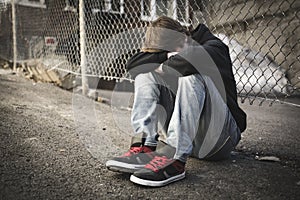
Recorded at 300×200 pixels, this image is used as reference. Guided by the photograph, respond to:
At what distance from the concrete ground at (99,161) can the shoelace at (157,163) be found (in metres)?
0.09

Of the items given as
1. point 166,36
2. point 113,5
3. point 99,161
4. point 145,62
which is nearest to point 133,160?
point 99,161

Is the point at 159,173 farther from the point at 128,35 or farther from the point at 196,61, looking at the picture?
the point at 128,35

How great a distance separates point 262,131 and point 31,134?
5.52 feet

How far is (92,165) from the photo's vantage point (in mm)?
1478

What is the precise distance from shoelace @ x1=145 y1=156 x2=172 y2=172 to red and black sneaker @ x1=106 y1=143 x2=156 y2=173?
5 cm

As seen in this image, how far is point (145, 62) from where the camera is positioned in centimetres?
153

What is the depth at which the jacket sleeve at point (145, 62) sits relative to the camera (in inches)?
59.1

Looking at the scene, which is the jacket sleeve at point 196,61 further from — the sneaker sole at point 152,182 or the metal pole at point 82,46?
the metal pole at point 82,46

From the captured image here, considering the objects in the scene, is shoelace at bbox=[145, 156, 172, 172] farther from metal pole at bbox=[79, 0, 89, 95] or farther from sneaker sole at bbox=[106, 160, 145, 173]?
metal pole at bbox=[79, 0, 89, 95]

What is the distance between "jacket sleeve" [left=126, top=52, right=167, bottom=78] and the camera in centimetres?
150

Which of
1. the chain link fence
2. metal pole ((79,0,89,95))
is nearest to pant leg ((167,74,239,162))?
the chain link fence

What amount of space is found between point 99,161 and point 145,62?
0.57m

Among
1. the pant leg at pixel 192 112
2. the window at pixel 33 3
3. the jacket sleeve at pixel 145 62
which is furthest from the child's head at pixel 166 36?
the window at pixel 33 3

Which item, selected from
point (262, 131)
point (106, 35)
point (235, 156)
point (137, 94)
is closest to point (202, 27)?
point (137, 94)
